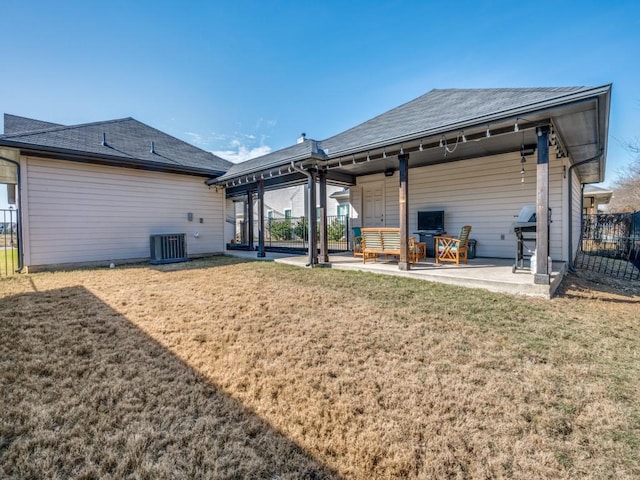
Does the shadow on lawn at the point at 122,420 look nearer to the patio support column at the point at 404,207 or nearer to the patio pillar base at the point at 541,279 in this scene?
the patio pillar base at the point at 541,279

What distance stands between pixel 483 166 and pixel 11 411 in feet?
29.1

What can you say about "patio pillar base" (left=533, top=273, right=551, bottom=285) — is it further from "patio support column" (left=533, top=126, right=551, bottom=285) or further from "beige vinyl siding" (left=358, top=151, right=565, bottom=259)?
"beige vinyl siding" (left=358, top=151, right=565, bottom=259)

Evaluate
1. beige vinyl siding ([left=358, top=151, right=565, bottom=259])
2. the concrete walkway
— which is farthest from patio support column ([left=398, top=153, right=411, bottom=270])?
beige vinyl siding ([left=358, top=151, right=565, bottom=259])

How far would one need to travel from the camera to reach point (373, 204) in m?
9.62

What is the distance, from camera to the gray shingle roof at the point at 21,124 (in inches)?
315

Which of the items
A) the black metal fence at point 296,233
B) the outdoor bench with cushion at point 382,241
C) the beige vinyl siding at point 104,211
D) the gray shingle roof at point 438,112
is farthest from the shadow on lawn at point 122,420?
the black metal fence at point 296,233

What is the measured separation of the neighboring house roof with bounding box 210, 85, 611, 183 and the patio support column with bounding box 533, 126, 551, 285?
0.45 meters

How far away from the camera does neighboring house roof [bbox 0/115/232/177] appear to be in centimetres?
672

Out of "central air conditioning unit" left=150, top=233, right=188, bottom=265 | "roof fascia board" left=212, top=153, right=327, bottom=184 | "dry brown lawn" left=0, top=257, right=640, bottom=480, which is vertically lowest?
"dry brown lawn" left=0, top=257, right=640, bottom=480

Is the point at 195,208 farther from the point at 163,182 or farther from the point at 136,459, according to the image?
the point at 136,459

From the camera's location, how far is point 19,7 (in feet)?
18.0

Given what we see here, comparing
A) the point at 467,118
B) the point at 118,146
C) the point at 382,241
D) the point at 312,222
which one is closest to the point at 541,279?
the point at 467,118

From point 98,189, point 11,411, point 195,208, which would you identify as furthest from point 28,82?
point 11,411

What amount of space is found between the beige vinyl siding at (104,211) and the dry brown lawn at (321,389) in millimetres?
3941
